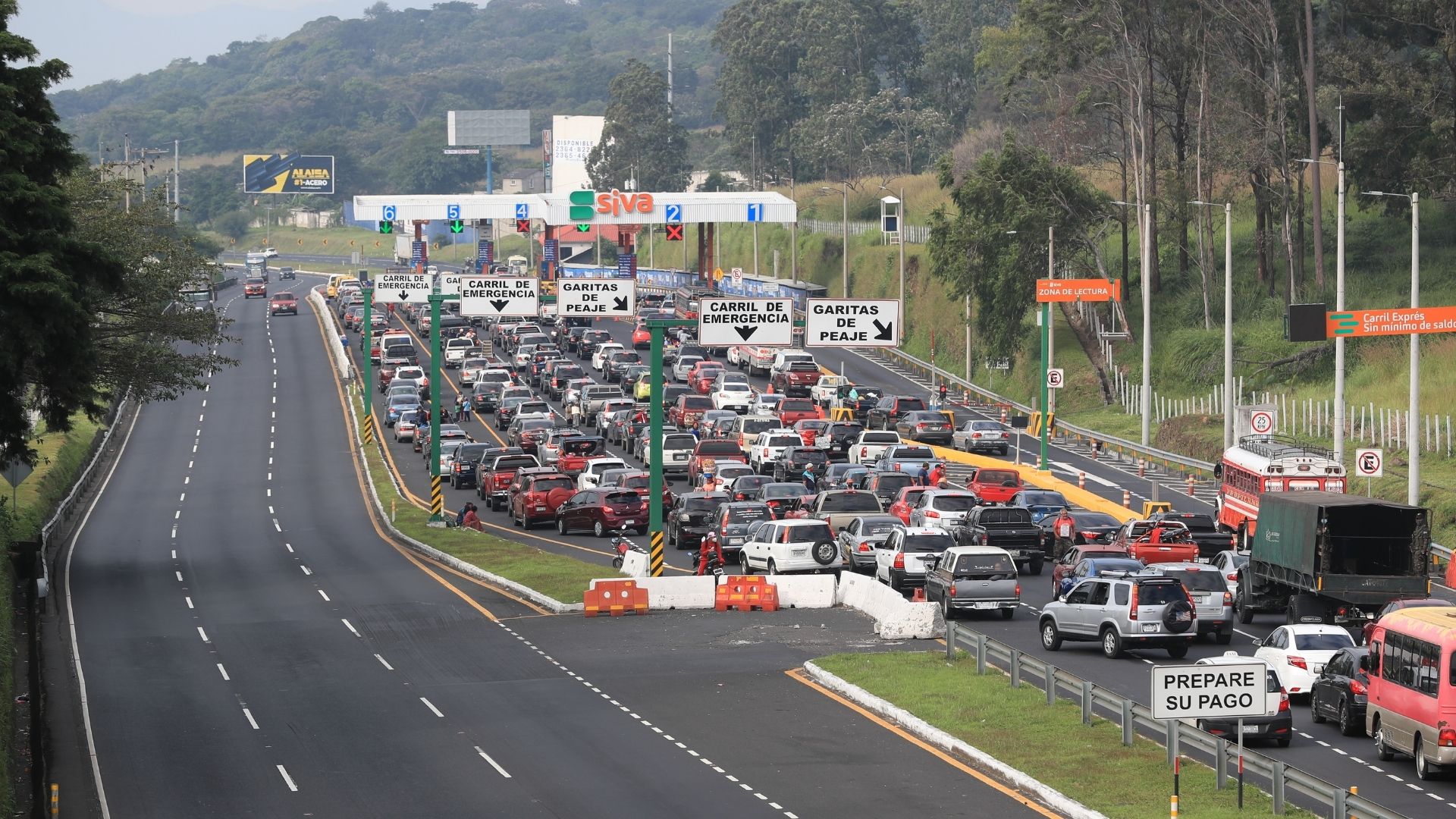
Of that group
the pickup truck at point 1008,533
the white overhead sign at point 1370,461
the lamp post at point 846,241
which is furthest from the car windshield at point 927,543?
the lamp post at point 846,241

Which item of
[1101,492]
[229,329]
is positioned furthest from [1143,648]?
[229,329]

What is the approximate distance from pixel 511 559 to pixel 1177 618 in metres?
20.9

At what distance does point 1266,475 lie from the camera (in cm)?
4662

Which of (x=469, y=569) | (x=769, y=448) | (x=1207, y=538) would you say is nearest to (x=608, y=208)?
(x=769, y=448)

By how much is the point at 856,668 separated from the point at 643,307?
81.0 metres

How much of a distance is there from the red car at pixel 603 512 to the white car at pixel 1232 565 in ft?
61.0

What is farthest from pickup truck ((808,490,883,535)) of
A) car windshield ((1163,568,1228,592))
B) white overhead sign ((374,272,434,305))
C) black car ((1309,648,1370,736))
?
white overhead sign ((374,272,434,305))

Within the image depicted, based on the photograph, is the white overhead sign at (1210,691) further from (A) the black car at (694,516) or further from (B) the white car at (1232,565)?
(A) the black car at (694,516)

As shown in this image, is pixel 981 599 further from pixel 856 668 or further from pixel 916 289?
pixel 916 289

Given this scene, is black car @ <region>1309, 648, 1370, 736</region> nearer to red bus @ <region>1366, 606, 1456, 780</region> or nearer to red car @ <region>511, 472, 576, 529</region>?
red bus @ <region>1366, 606, 1456, 780</region>

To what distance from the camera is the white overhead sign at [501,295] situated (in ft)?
185

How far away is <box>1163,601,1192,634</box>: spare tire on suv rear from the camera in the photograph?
31.5 meters

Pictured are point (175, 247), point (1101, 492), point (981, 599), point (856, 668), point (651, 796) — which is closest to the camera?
point (651, 796)

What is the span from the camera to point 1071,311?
291 feet
